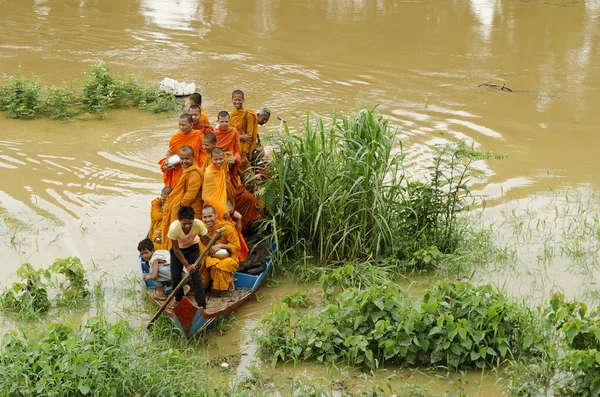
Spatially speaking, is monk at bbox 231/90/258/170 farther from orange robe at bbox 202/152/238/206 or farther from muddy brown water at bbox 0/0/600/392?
muddy brown water at bbox 0/0/600/392

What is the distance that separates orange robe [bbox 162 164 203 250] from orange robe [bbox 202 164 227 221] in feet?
0.30

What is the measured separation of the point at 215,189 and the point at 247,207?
742 millimetres

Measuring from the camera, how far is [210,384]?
5.57 metres

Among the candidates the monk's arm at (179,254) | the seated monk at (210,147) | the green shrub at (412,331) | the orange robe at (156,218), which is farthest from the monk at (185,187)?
the green shrub at (412,331)

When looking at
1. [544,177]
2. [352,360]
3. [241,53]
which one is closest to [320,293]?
[352,360]

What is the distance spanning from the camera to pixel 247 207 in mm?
7629

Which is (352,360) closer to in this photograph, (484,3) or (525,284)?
(525,284)

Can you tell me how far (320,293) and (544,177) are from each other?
12.4ft

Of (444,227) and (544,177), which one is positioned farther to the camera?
(544,177)

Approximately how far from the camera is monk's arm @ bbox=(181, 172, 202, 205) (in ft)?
22.4

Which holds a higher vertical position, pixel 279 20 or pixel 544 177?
pixel 279 20

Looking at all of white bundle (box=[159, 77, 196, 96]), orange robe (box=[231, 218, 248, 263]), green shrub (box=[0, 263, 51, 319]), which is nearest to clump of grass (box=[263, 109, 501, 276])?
orange robe (box=[231, 218, 248, 263])

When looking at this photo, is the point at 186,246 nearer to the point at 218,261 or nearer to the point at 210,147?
the point at 218,261

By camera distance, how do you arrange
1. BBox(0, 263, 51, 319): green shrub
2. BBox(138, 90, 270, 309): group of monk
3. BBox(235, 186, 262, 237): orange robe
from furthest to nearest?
BBox(235, 186, 262, 237): orange robe < BBox(0, 263, 51, 319): green shrub < BBox(138, 90, 270, 309): group of monk
